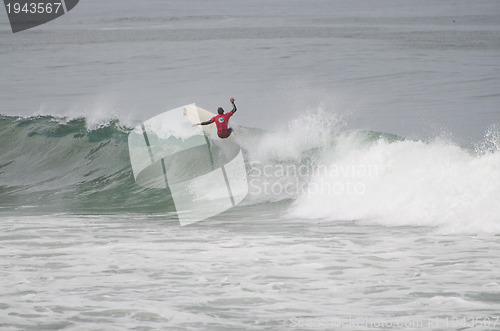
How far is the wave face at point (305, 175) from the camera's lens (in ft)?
35.7

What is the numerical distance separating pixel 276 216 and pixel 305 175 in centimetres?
283

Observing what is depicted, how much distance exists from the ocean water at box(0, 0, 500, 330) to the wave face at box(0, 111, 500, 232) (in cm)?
5

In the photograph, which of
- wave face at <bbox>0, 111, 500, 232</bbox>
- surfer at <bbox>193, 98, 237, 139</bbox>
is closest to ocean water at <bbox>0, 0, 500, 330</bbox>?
wave face at <bbox>0, 111, 500, 232</bbox>

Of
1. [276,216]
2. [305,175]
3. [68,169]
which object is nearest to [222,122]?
[276,216]

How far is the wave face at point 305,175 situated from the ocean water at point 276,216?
48mm

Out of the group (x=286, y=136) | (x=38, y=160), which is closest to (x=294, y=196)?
(x=286, y=136)

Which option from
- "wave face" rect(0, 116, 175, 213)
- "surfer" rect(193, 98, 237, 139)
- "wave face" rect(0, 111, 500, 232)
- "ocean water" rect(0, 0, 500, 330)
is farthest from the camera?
"wave face" rect(0, 116, 175, 213)

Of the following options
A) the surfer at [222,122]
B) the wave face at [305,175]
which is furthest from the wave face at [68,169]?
the surfer at [222,122]

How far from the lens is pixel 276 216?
38.3 feet

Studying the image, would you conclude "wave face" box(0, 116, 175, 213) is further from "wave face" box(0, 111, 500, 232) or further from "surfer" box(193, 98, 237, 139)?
"surfer" box(193, 98, 237, 139)

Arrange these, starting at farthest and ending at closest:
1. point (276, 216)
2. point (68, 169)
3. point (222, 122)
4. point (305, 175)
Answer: point (68, 169)
point (305, 175)
point (222, 122)
point (276, 216)

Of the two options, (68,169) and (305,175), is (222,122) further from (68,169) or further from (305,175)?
(68,169)

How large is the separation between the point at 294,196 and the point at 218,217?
2.07 m

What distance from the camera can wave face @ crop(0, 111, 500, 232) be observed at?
1088 cm
